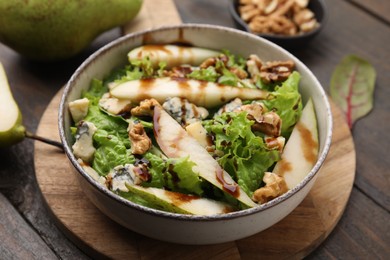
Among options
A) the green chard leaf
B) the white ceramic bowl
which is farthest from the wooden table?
the white ceramic bowl

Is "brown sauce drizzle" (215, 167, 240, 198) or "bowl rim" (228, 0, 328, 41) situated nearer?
"brown sauce drizzle" (215, 167, 240, 198)

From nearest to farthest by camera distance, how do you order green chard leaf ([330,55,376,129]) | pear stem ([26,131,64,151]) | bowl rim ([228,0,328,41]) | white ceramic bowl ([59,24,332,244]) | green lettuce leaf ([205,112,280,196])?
1. white ceramic bowl ([59,24,332,244])
2. green lettuce leaf ([205,112,280,196])
3. pear stem ([26,131,64,151])
4. green chard leaf ([330,55,376,129])
5. bowl rim ([228,0,328,41])

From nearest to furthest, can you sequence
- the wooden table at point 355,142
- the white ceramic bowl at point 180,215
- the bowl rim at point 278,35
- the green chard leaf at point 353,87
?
1. the white ceramic bowl at point 180,215
2. the wooden table at point 355,142
3. the green chard leaf at point 353,87
4. the bowl rim at point 278,35

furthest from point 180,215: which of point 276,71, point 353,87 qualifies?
point 353,87

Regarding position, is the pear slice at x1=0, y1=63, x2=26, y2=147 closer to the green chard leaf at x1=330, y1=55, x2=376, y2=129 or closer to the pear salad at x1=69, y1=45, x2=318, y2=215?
the pear salad at x1=69, y1=45, x2=318, y2=215

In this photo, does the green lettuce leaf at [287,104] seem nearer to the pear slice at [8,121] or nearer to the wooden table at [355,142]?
the wooden table at [355,142]

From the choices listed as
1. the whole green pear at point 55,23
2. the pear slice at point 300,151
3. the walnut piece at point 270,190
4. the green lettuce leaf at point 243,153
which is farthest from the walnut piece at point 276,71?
the whole green pear at point 55,23

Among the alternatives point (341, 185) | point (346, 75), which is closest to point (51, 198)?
point (341, 185)

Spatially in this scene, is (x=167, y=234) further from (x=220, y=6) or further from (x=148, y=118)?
(x=220, y=6)
